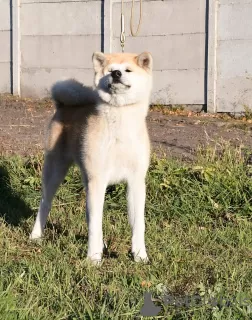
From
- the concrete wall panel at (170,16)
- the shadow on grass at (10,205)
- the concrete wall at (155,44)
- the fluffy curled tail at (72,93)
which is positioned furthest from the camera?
the concrete wall panel at (170,16)

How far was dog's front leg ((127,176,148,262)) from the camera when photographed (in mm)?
4551

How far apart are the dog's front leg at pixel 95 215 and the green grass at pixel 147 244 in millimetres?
108

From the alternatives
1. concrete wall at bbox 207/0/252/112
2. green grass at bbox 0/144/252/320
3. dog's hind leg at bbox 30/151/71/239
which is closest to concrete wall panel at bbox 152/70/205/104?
concrete wall at bbox 207/0/252/112

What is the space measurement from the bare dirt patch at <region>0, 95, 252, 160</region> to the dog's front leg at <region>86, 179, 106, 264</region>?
222 centimetres

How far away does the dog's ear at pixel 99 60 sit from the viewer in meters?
4.54

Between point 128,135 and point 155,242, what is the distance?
884mm

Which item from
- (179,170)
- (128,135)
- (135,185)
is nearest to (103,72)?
(128,135)

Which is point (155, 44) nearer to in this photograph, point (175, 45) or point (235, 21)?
point (175, 45)

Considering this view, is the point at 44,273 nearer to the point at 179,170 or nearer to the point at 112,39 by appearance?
the point at 179,170

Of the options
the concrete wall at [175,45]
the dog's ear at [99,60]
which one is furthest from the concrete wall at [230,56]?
the dog's ear at [99,60]

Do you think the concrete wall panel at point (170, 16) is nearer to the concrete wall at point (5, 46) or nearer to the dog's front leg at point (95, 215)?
the concrete wall at point (5, 46)

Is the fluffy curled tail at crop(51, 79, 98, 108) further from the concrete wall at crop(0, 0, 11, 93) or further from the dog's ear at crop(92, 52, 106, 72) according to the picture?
the concrete wall at crop(0, 0, 11, 93)

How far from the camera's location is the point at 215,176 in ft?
19.2

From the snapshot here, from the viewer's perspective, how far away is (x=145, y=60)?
4531 mm
